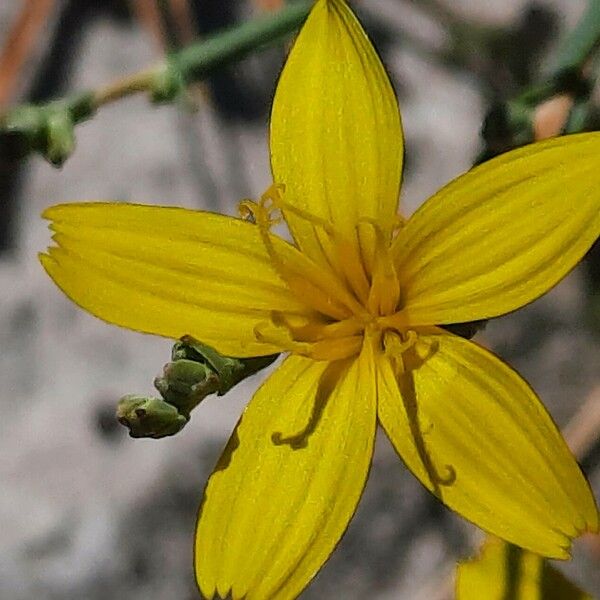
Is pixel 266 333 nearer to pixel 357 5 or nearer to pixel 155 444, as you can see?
pixel 155 444

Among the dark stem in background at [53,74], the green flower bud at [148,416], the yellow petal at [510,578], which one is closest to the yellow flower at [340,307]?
the green flower bud at [148,416]

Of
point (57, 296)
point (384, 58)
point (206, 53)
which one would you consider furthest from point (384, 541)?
point (206, 53)

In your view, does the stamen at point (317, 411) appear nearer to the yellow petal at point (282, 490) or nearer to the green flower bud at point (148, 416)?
the yellow petal at point (282, 490)

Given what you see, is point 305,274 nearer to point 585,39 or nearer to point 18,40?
point 585,39

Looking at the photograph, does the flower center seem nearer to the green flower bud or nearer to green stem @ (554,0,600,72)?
the green flower bud

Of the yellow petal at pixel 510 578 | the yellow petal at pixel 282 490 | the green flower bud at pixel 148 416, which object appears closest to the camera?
the green flower bud at pixel 148 416
